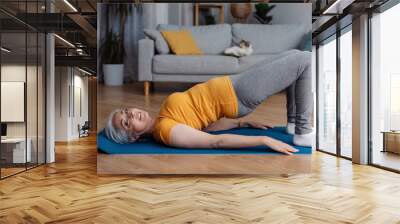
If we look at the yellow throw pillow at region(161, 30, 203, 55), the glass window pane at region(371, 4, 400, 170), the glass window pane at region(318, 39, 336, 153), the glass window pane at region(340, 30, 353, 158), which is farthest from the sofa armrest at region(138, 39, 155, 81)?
the glass window pane at region(318, 39, 336, 153)

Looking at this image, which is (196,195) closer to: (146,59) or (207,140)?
(207,140)

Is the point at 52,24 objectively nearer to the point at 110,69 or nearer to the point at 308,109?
the point at 110,69

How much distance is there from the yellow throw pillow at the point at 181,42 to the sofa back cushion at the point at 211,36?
61mm

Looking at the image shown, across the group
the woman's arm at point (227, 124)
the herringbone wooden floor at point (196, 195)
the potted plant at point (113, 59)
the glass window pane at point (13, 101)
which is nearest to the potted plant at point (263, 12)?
the herringbone wooden floor at point (196, 195)

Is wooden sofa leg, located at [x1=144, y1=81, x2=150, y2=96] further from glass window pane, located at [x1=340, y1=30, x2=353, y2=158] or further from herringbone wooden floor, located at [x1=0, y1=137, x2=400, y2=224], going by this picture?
glass window pane, located at [x1=340, y1=30, x2=353, y2=158]

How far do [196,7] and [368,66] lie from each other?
3.34 m

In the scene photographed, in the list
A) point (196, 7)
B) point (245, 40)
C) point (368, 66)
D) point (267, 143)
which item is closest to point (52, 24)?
point (196, 7)

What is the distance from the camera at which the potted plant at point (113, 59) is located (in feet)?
19.5

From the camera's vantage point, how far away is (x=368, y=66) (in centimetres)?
730

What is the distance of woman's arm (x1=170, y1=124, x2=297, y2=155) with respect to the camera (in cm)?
579

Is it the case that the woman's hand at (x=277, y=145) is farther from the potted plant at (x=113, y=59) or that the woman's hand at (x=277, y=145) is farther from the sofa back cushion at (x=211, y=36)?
the potted plant at (x=113, y=59)

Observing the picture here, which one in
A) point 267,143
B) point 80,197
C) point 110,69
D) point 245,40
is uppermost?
point 245,40

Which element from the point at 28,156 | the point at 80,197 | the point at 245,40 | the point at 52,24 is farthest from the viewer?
the point at 52,24

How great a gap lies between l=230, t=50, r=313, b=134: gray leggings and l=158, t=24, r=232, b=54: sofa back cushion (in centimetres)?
50
